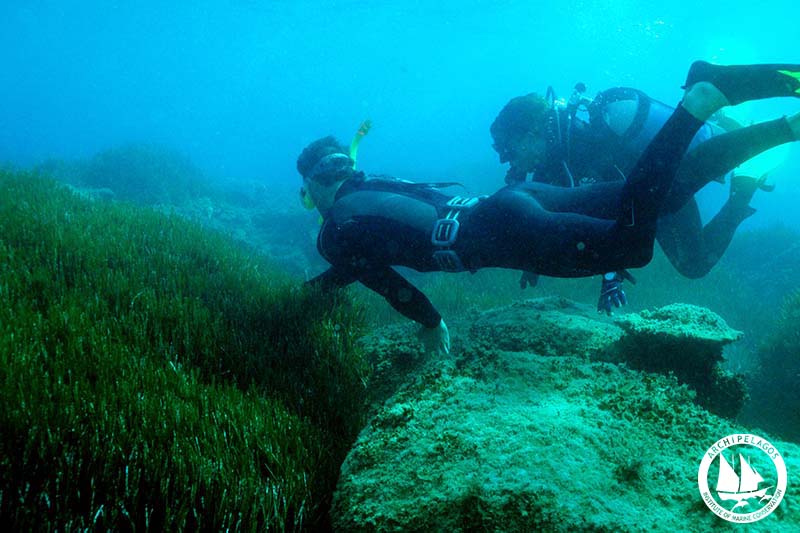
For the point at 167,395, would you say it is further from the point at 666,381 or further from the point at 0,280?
the point at 666,381

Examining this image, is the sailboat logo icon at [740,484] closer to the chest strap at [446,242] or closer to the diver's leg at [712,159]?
the chest strap at [446,242]

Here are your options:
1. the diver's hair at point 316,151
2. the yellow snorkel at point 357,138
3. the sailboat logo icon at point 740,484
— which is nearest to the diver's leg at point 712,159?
the sailboat logo icon at point 740,484

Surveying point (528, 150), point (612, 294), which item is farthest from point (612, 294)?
point (528, 150)

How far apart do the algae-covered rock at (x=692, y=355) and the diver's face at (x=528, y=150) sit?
3051 millimetres

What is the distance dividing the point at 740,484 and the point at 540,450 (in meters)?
0.74

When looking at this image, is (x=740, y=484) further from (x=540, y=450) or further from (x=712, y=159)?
(x=712, y=159)

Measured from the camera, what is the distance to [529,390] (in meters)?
2.17

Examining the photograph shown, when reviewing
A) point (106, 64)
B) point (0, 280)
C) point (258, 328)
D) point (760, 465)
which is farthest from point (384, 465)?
point (106, 64)

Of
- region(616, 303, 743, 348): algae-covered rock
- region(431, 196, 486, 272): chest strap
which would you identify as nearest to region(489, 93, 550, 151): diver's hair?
region(431, 196, 486, 272): chest strap

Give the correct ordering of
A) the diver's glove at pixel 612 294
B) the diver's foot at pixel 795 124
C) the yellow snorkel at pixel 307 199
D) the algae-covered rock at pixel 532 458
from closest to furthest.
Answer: the algae-covered rock at pixel 532 458, the diver's foot at pixel 795 124, the diver's glove at pixel 612 294, the yellow snorkel at pixel 307 199

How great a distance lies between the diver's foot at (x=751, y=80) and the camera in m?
2.84

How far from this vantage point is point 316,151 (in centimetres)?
448

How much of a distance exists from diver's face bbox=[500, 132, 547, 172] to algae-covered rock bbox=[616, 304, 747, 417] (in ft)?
10.0

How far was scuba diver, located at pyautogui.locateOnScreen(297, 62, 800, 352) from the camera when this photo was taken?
2.74m
